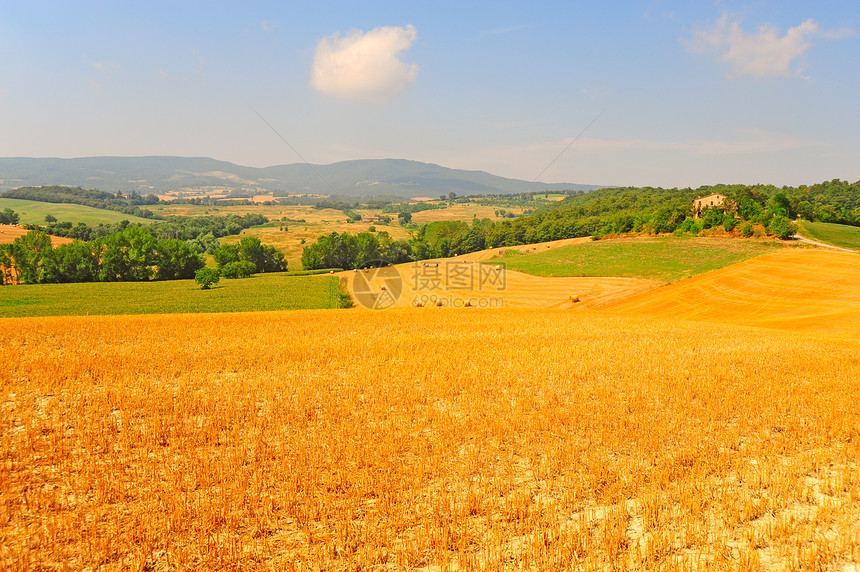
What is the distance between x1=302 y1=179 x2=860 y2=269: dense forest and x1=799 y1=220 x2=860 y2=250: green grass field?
3485mm

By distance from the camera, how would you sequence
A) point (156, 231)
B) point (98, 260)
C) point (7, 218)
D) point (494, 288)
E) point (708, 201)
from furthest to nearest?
point (7, 218) → point (156, 231) → point (708, 201) → point (98, 260) → point (494, 288)

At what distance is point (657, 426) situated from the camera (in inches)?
385

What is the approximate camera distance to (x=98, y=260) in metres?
86.2

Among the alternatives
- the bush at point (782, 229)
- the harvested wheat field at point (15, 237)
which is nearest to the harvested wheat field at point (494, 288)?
the bush at point (782, 229)

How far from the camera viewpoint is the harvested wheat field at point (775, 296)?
30.0 m

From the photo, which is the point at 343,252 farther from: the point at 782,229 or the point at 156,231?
the point at 782,229

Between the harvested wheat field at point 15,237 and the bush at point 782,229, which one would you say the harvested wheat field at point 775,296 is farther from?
the harvested wheat field at point 15,237

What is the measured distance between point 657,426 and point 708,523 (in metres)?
3.68

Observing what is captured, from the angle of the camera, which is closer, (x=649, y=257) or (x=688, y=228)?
(x=649, y=257)

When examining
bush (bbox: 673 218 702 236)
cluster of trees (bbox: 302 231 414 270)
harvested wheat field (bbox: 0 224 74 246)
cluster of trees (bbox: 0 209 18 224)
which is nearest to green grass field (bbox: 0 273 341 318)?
cluster of trees (bbox: 302 231 414 270)

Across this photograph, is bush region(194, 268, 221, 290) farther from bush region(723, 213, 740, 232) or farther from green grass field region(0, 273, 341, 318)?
bush region(723, 213, 740, 232)

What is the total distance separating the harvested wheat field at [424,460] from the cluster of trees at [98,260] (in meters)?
85.6

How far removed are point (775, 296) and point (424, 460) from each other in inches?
1708

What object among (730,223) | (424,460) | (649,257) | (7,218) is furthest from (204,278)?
(7,218)
